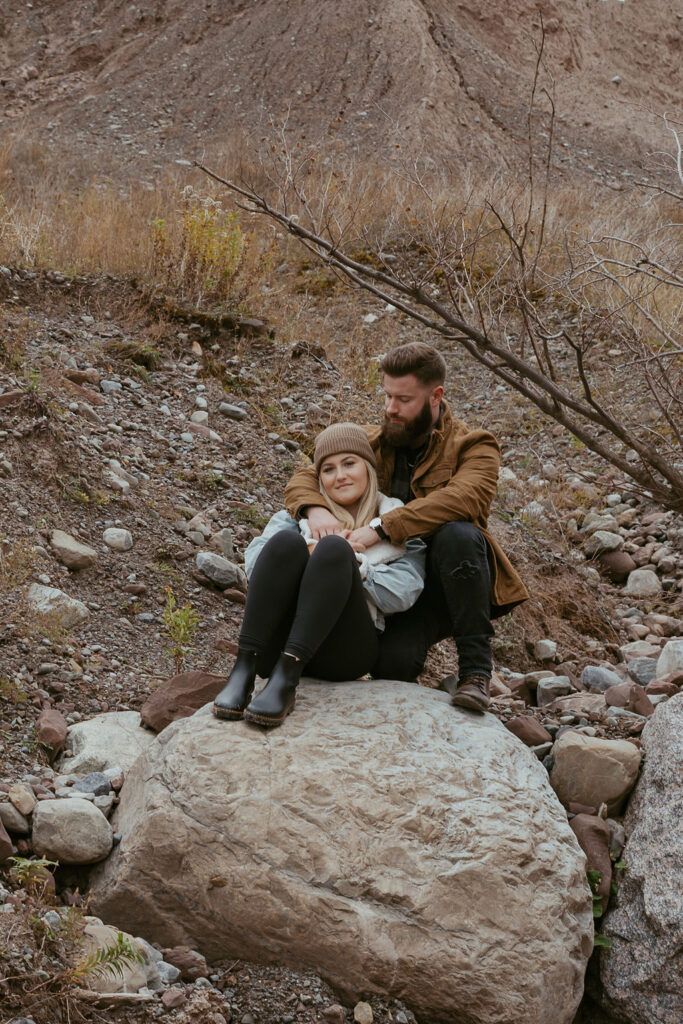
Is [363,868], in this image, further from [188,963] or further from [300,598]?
[300,598]

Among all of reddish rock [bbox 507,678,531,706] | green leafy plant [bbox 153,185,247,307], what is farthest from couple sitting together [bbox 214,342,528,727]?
green leafy plant [bbox 153,185,247,307]

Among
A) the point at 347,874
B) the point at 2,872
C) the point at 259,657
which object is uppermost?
the point at 259,657

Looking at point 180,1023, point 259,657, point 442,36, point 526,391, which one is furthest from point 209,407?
point 442,36

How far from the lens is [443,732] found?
9.81ft

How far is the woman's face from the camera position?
328 cm

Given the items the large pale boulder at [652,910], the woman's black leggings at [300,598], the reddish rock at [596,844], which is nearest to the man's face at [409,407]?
the woman's black leggings at [300,598]

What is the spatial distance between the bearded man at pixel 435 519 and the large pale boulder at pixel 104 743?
0.86 metres

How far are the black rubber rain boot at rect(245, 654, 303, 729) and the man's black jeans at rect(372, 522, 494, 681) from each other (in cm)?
46

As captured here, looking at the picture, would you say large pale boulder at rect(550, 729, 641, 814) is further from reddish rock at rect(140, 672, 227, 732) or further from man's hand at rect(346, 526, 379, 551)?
reddish rock at rect(140, 672, 227, 732)

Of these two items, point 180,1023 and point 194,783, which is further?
point 194,783

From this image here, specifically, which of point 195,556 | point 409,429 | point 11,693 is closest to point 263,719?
point 11,693

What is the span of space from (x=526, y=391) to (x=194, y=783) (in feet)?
6.28

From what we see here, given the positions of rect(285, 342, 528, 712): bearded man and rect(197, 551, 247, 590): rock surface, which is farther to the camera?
rect(197, 551, 247, 590): rock surface

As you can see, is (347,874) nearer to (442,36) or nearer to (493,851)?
(493,851)
